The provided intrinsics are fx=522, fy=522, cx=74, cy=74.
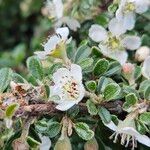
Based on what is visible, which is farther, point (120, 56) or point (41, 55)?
point (120, 56)

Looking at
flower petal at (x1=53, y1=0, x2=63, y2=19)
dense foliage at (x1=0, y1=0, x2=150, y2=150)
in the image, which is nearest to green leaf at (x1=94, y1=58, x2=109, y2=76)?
dense foliage at (x1=0, y1=0, x2=150, y2=150)

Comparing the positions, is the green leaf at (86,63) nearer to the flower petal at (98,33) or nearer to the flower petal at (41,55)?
the flower petal at (41,55)

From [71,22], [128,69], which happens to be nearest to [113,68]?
[128,69]

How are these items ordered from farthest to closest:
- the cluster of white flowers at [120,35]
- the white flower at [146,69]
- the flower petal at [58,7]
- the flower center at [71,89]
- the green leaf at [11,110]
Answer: the flower petal at [58,7]
the cluster of white flowers at [120,35]
the white flower at [146,69]
the flower center at [71,89]
the green leaf at [11,110]

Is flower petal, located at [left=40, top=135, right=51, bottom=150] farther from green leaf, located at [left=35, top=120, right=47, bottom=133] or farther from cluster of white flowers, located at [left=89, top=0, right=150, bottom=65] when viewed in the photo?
cluster of white flowers, located at [left=89, top=0, right=150, bottom=65]

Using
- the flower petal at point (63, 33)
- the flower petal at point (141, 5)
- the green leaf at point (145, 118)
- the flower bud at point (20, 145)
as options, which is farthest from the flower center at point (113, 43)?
the flower bud at point (20, 145)

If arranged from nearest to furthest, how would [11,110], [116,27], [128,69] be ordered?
[11,110], [128,69], [116,27]

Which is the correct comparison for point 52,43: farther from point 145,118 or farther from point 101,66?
point 145,118
